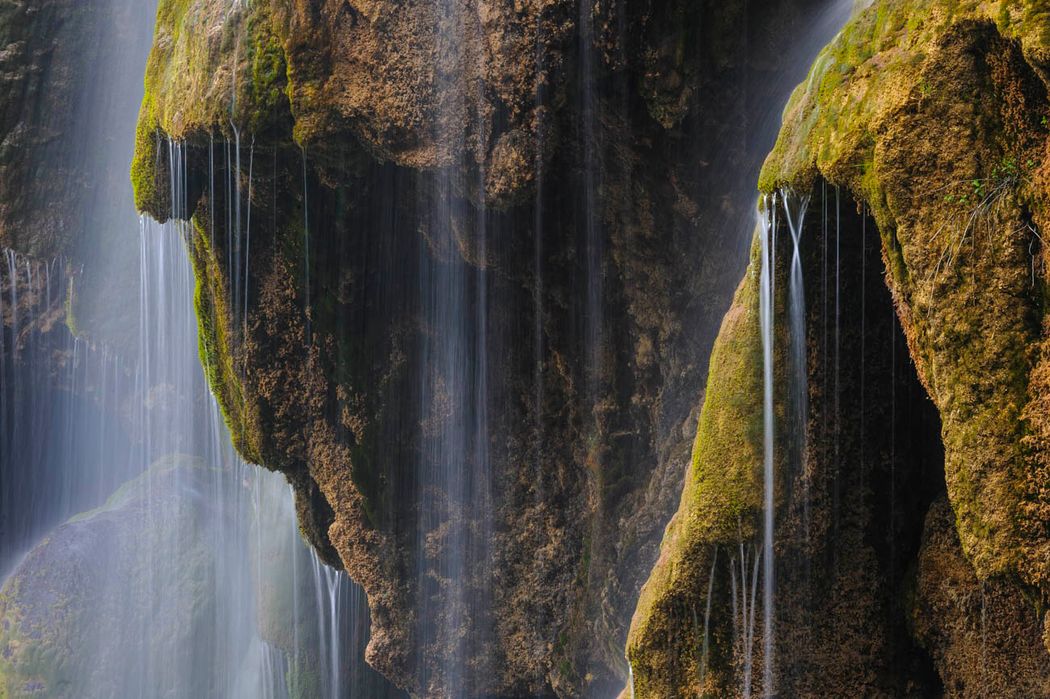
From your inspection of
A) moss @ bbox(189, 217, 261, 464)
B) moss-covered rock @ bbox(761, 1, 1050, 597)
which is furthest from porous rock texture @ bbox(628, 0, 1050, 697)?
moss @ bbox(189, 217, 261, 464)

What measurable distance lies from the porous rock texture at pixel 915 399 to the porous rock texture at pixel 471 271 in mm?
3668

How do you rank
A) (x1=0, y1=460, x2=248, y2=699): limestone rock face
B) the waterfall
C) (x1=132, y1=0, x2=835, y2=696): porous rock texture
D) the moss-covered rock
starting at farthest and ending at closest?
(x1=0, y1=460, x2=248, y2=699): limestone rock face < (x1=132, y1=0, x2=835, y2=696): porous rock texture < the waterfall < the moss-covered rock

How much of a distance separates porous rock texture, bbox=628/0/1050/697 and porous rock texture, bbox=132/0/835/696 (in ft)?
12.0

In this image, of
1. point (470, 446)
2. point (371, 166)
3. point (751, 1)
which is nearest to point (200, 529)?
point (470, 446)

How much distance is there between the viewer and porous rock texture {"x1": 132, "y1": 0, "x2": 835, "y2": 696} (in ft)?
36.7

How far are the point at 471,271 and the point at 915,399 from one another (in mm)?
7344

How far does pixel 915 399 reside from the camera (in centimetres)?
802

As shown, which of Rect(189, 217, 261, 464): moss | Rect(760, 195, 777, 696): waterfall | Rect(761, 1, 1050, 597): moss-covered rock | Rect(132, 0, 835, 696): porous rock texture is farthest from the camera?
Rect(189, 217, 261, 464): moss

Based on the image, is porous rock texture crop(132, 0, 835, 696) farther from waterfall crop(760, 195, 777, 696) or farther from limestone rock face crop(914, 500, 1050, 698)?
limestone rock face crop(914, 500, 1050, 698)

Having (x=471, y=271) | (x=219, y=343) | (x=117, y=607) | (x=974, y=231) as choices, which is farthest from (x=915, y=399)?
(x=117, y=607)

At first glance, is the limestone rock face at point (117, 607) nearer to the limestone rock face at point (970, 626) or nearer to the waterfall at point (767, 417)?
the waterfall at point (767, 417)

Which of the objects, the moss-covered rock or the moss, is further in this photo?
the moss

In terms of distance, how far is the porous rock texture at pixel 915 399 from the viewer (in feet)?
19.7

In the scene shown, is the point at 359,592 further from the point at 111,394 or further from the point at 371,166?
the point at 111,394
